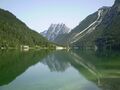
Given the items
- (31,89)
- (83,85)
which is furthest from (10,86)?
(83,85)

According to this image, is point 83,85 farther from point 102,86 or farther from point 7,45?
point 7,45

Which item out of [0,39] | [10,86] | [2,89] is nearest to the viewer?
[2,89]

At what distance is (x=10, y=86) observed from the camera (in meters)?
41.2

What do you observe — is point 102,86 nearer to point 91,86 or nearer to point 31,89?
point 91,86

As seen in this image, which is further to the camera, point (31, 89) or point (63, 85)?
point (63, 85)

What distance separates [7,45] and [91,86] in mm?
157529

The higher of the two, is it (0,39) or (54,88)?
(0,39)

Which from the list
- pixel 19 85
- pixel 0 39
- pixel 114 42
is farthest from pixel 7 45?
pixel 19 85

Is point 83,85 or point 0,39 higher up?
point 0,39

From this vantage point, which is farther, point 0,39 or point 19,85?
point 0,39

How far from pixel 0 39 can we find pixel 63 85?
154m

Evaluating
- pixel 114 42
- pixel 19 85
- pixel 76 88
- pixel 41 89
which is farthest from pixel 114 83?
pixel 114 42

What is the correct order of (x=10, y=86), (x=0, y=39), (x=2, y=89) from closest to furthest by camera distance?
(x=2, y=89), (x=10, y=86), (x=0, y=39)

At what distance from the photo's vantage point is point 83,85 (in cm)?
4181
